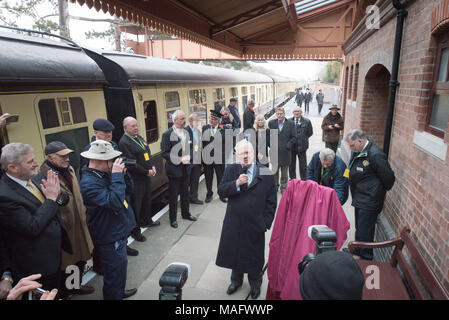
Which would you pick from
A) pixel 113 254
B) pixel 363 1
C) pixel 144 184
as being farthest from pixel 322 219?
pixel 363 1

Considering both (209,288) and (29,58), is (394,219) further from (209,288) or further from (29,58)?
(29,58)

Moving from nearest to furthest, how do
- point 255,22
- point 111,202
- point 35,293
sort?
point 35,293 < point 111,202 < point 255,22

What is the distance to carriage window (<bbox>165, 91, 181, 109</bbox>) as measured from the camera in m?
6.52

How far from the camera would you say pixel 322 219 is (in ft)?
9.03

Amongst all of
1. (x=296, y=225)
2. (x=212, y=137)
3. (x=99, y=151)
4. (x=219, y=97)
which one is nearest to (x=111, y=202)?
(x=99, y=151)

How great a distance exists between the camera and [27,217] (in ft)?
7.69

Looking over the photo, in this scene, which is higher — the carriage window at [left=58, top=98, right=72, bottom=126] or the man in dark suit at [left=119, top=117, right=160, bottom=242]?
the carriage window at [left=58, top=98, right=72, bottom=126]

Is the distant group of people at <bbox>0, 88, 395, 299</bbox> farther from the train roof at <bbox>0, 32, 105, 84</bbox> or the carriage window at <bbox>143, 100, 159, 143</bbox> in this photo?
the carriage window at <bbox>143, 100, 159, 143</bbox>

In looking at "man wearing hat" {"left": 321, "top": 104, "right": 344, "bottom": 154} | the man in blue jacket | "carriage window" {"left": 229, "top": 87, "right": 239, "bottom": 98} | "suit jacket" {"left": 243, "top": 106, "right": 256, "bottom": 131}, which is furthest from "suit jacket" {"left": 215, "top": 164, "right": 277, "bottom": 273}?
"carriage window" {"left": 229, "top": 87, "right": 239, "bottom": 98}

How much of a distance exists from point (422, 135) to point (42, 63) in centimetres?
456

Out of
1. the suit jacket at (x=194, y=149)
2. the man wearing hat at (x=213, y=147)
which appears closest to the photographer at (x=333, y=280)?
the suit jacket at (x=194, y=149)

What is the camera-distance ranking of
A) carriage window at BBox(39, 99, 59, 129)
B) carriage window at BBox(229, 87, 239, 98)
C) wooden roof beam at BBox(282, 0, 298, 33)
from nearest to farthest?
carriage window at BBox(39, 99, 59, 129) → wooden roof beam at BBox(282, 0, 298, 33) → carriage window at BBox(229, 87, 239, 98)

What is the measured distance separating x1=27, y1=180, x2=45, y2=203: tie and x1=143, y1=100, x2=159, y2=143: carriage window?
133 inches

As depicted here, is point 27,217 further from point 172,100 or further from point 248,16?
point 248,16
